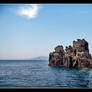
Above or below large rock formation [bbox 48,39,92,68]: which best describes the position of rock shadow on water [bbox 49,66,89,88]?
below

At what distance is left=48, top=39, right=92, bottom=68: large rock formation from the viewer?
91.1 inches

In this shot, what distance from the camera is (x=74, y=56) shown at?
8.25 feet

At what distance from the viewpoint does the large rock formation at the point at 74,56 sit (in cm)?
231

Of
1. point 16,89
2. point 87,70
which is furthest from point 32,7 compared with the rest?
point 87,70

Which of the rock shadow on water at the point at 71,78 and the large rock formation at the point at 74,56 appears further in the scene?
the large rock formation at the point at 74,56

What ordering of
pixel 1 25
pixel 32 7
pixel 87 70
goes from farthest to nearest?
pixel 87 70
pixel 1 25
pixel 32 7

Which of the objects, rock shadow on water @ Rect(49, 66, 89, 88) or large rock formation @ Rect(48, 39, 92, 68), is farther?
large rock formation @ Rect(48, 39, 92, 68)

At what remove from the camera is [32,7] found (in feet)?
6.61

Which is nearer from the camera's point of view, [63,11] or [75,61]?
[63,11]

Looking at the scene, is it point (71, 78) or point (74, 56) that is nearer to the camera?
point (71, 78)

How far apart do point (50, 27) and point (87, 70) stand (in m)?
0.91

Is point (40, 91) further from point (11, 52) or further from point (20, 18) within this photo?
point (20, 18)

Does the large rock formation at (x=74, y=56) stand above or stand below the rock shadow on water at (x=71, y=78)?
above

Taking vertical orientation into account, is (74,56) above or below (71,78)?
above
